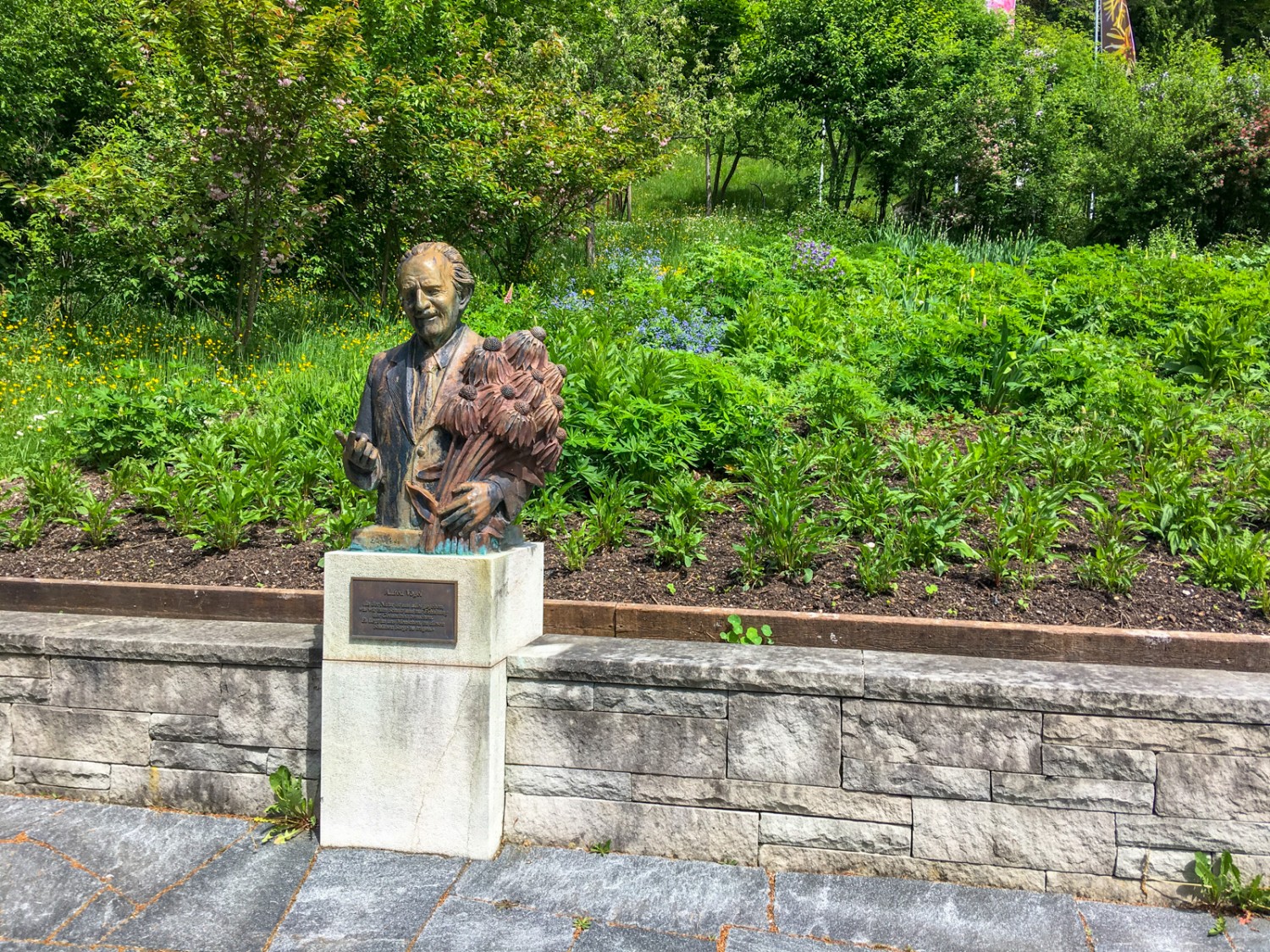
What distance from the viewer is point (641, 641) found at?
3861 millimetres

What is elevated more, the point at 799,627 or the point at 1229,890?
the point at 799,627

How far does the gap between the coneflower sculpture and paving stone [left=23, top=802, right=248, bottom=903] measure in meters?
1.40

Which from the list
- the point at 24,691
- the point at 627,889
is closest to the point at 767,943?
the point at 627,889

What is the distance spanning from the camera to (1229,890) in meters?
3.14

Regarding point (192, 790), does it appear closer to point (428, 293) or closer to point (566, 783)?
point (566, 783)

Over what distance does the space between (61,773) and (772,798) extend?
2.90 m

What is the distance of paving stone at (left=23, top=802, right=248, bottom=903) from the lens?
11.0 ft

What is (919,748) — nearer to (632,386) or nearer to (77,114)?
(632,386)

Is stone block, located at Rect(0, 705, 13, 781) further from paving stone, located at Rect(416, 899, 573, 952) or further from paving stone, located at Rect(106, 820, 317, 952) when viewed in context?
paving stone, located at Rect(416, 899, 573, 952)

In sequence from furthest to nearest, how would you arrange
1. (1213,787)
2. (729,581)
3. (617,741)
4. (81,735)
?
1. (729,581)
2. (81,735)
3. (617,741)
4. (1213,787)

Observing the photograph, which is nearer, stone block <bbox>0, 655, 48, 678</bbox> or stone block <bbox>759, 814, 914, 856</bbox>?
stone block <bbox>759, 814, 914, 856</bbox>

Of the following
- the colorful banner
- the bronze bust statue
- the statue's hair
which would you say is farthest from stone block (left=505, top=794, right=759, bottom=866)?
the colorful banner

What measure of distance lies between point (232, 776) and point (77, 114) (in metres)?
12.5

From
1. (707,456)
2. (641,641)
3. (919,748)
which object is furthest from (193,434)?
(919,748)
